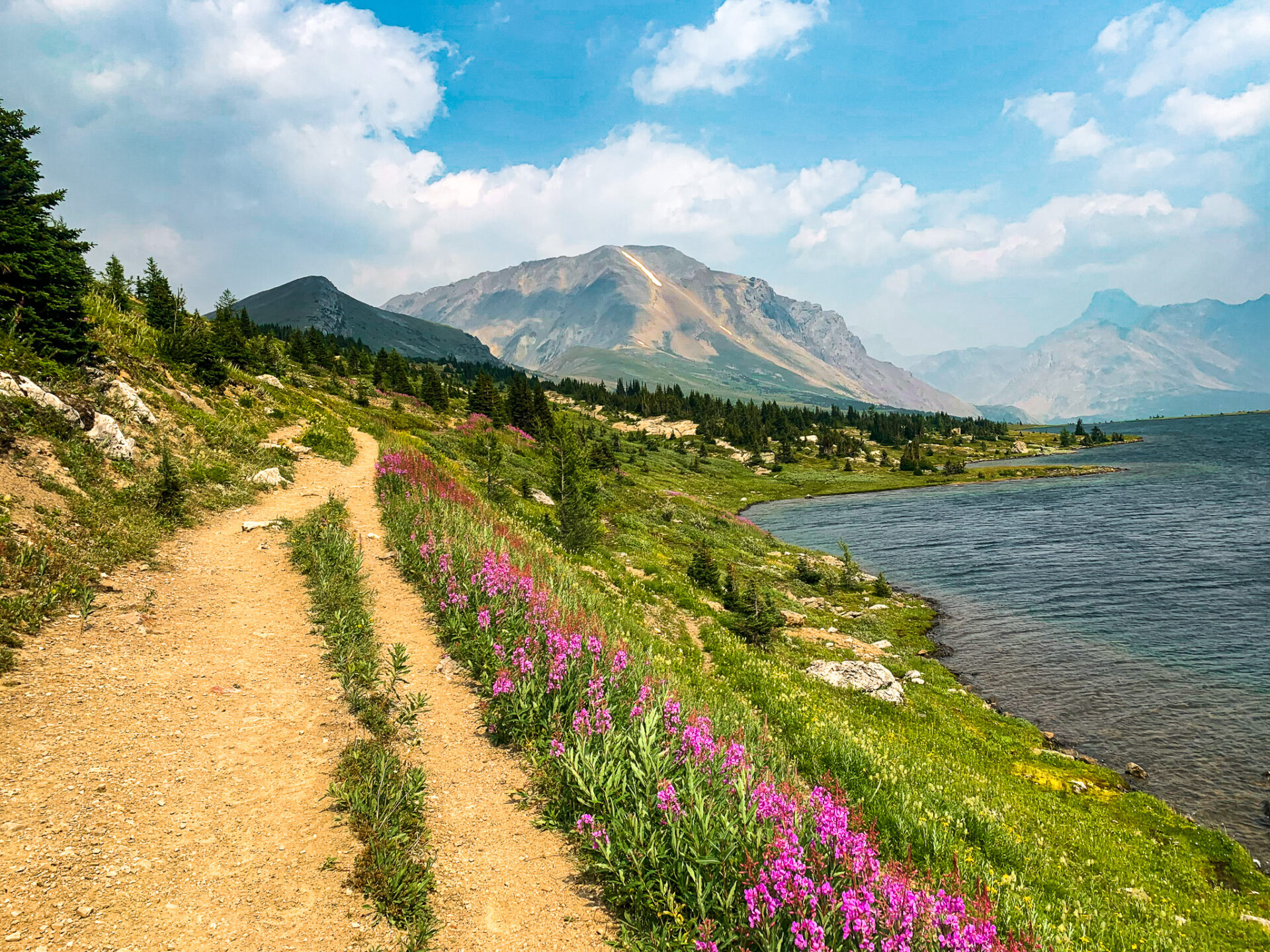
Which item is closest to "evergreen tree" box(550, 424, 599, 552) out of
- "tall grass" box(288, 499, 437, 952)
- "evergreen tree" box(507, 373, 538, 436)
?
"tall grass" box(288, 499, 437, 952)

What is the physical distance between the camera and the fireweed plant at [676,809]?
4547mm

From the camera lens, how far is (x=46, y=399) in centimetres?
1512

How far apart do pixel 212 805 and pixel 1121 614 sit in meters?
38.4

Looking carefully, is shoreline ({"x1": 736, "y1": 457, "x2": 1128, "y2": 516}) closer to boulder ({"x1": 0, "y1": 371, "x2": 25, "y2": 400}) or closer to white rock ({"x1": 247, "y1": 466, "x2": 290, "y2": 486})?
white rock ({"x1": 247, "y1": 466, "x2": 290, "y2": 486})

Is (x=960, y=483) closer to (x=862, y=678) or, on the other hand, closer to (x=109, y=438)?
(x=862, y=678)

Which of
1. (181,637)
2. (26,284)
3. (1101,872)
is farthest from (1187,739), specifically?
(26,284)

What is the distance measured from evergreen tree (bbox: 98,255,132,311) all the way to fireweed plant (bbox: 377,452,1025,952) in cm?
4070

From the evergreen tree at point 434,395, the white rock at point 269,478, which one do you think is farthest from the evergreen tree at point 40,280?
the evergreen tree at point 434,395

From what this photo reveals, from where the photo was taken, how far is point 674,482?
275ft

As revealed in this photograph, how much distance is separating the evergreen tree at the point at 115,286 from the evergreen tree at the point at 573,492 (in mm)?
30561

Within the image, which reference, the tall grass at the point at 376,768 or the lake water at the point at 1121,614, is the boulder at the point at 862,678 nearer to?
the lake water at the point at 1121,614

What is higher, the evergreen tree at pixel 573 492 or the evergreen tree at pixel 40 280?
the evergreen tree at pixel 40 280

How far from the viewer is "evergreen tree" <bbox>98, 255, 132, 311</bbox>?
38531 millimetres

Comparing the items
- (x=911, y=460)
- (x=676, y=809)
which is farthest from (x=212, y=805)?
(x=911, y=460)
